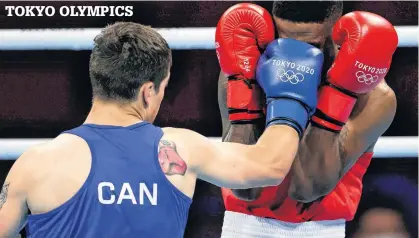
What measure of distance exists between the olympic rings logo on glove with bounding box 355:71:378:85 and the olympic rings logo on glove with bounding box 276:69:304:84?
17 centimetres

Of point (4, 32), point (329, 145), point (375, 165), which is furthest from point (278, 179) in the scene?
point (4, 32)

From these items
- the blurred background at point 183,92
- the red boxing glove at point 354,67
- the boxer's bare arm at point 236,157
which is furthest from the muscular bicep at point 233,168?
the blurred background at point 183,92

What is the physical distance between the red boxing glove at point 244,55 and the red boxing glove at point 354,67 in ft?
0.69

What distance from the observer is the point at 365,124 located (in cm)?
241

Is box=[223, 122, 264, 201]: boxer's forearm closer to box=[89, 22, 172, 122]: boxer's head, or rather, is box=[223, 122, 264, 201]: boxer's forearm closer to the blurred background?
box=[89, 22, 172, 122]: boxer's head

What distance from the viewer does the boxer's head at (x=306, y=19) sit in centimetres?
241

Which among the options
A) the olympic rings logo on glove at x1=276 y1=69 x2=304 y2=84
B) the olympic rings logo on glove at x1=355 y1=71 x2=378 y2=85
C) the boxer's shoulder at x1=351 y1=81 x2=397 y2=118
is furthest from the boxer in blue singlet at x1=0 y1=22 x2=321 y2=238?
the boxer's shoulder at x1=351 y1=81 x2=397 y2=118

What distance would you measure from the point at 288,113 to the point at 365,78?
28 cm

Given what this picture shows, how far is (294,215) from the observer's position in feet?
8.11

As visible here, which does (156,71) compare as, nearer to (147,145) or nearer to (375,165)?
(147,145)

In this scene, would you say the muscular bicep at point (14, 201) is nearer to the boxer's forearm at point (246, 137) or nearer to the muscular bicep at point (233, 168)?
the muscular bicep at point (233, 168)

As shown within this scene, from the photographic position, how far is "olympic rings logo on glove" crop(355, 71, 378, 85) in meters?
2.27

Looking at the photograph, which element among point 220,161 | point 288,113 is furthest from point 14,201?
point 288,113

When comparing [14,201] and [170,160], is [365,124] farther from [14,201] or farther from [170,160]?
[14,201]
